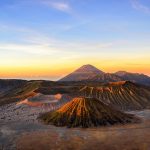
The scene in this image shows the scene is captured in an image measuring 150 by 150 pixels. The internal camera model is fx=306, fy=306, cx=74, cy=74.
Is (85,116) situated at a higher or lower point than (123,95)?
lower

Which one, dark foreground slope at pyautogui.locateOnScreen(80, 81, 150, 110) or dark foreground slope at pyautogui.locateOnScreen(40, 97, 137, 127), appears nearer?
dark foreground slope at pyautogui.locateOnScreen(40, 97, 137, 127)

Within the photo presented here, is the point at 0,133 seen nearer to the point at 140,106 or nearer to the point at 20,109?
the point at 20,109

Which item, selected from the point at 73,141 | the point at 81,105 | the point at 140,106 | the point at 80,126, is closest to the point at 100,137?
the point at 73,141

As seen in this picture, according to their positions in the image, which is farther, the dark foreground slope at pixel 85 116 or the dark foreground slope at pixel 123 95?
the dark foreground slope at pixel 123 95
